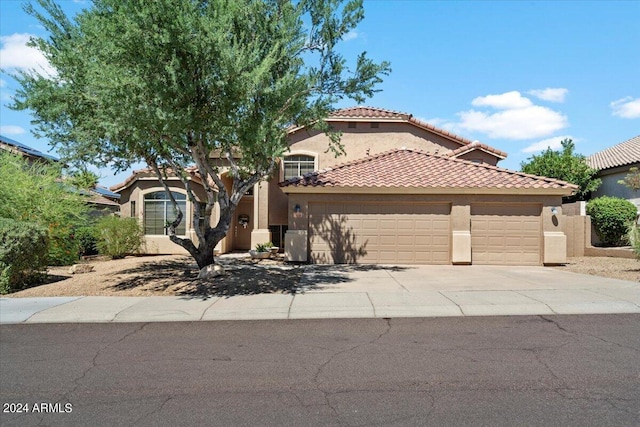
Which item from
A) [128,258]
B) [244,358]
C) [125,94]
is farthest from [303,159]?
[244,358]

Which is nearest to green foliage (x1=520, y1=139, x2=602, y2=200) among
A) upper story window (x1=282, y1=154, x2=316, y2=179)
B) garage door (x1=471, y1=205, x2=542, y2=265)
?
garage door (x1=471, y1=205, x2=542, y2=265)

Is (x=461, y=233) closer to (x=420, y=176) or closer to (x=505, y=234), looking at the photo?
(x=505, y=234)

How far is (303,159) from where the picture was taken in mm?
20734

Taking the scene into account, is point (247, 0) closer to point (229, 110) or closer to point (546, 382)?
→ point (229, 110)

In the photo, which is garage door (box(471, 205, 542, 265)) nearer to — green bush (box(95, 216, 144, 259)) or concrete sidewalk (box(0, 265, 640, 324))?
concrete sidewalk (box(0, 265, 640, 324))

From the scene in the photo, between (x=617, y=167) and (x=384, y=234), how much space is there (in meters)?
17.0

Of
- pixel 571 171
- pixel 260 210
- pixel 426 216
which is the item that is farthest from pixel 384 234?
pixel 571 171

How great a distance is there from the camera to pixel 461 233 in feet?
53.4

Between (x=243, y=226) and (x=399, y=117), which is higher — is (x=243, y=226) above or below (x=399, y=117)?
below

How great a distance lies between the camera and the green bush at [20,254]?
11258 mm

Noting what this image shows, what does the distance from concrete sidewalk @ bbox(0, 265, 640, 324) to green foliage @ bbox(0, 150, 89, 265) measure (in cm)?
497

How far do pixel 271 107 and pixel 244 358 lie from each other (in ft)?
20.2

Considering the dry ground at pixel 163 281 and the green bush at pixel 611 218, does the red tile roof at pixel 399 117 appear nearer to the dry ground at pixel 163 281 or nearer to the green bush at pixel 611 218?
the green bush at pixel 611 218

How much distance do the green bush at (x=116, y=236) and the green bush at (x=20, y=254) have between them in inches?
219
